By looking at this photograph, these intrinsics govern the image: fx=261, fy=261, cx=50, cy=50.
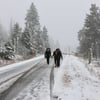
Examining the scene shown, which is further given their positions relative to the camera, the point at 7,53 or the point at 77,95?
the point at 7,53

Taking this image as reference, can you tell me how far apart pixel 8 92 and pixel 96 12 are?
47197 millimetres

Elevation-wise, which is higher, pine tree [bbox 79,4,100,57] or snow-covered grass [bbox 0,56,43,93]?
pine tree [bbox 79,4,100,57]

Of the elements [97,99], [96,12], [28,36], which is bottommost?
[97,99]

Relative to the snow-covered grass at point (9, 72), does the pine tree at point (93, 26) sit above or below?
above

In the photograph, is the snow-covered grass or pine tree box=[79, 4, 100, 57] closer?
the snow-covered grass

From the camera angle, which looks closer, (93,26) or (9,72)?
(9,72)

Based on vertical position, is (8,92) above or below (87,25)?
below

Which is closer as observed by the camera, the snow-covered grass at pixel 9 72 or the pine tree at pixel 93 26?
the snow-covered grass at pixel 9 72

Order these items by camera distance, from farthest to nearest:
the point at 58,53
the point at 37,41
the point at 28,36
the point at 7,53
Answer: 1. the point at 37,41
2. the point at 28,36
3. the point at 7,53
4. the point at 58,53

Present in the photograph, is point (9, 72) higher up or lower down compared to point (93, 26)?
lower down

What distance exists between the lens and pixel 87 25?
54219mm

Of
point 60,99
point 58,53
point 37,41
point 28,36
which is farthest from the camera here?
point 37,41

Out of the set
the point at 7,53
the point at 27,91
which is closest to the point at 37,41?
the point at 7,53

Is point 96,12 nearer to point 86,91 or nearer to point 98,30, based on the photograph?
point 98,30
